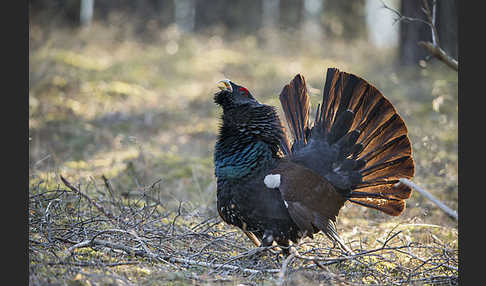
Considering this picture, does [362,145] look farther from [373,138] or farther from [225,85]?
[225,85]

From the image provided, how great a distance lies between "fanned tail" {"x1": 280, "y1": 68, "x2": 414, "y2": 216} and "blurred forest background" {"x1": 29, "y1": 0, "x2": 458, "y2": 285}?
0.53m

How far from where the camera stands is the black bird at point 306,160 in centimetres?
358

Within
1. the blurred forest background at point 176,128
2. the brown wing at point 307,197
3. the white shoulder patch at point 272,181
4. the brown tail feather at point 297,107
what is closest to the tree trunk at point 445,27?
the blurred forest background at point 176,128

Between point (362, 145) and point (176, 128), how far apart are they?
14.4 feet

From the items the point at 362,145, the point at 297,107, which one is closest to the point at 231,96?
the point at 297,107

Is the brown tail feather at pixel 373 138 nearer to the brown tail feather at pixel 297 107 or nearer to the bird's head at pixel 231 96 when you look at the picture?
the brown tail feather at pixel 297 107

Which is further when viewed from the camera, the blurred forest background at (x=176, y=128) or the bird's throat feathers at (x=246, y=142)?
the bird's throat feathers at (x=246, y=142)

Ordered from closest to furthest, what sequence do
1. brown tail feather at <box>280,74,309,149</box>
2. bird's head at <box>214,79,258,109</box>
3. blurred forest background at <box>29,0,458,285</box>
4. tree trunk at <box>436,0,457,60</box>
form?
blurred forest background at <box>29,0,458,285</box> → bird's head at <box>214,79,258,109</box> → brown tail feather at <box>280,74,309,149</box> → tree trunk at <box>436,0,457,60</box>

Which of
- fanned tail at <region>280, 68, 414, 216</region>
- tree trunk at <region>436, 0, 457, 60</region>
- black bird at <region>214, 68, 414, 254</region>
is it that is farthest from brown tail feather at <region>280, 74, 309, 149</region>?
tree trunk at <region>436, 0, 457, 60</region>

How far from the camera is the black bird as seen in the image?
3578 mm

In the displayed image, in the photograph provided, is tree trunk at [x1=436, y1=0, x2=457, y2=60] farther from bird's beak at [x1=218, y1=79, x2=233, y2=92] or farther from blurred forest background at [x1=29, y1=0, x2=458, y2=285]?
bird's beak at [x1=218, y1=79, x2=233, y2=92]

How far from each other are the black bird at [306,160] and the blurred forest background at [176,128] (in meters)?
0.34

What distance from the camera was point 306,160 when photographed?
13.2 feet

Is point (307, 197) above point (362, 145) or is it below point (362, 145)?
below
